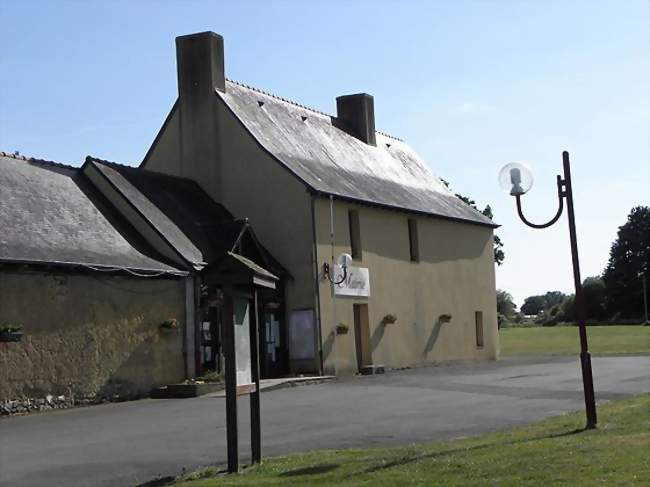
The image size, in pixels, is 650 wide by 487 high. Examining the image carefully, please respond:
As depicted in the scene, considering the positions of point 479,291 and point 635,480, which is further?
point 479,291

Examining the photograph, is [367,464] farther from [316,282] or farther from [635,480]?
[316,282]

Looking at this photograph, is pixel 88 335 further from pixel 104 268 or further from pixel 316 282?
pixel 316 282

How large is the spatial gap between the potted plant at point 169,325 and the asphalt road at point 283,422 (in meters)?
2.22

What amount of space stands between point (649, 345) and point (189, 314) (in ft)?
86.5

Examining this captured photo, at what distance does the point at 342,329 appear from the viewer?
93.7 ft

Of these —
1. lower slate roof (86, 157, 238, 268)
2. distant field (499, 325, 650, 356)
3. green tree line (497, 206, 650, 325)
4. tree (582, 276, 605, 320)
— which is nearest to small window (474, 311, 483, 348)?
distant field (499, 325, 650, 356)

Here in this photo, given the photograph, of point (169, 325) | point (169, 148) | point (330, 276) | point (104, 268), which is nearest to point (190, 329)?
point (169, 325)

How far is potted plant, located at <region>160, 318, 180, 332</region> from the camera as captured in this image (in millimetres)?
22859

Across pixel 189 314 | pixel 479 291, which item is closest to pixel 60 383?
pixel 189 314

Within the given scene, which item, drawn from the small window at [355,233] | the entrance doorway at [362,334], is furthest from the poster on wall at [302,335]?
the small window at [355,233]

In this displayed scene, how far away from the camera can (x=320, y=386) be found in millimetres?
23953

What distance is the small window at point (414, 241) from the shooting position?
110ft

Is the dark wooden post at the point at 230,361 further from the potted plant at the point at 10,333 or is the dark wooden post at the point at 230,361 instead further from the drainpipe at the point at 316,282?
the drainpipe at the point at 316,282

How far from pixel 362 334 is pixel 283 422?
50.3 feet
